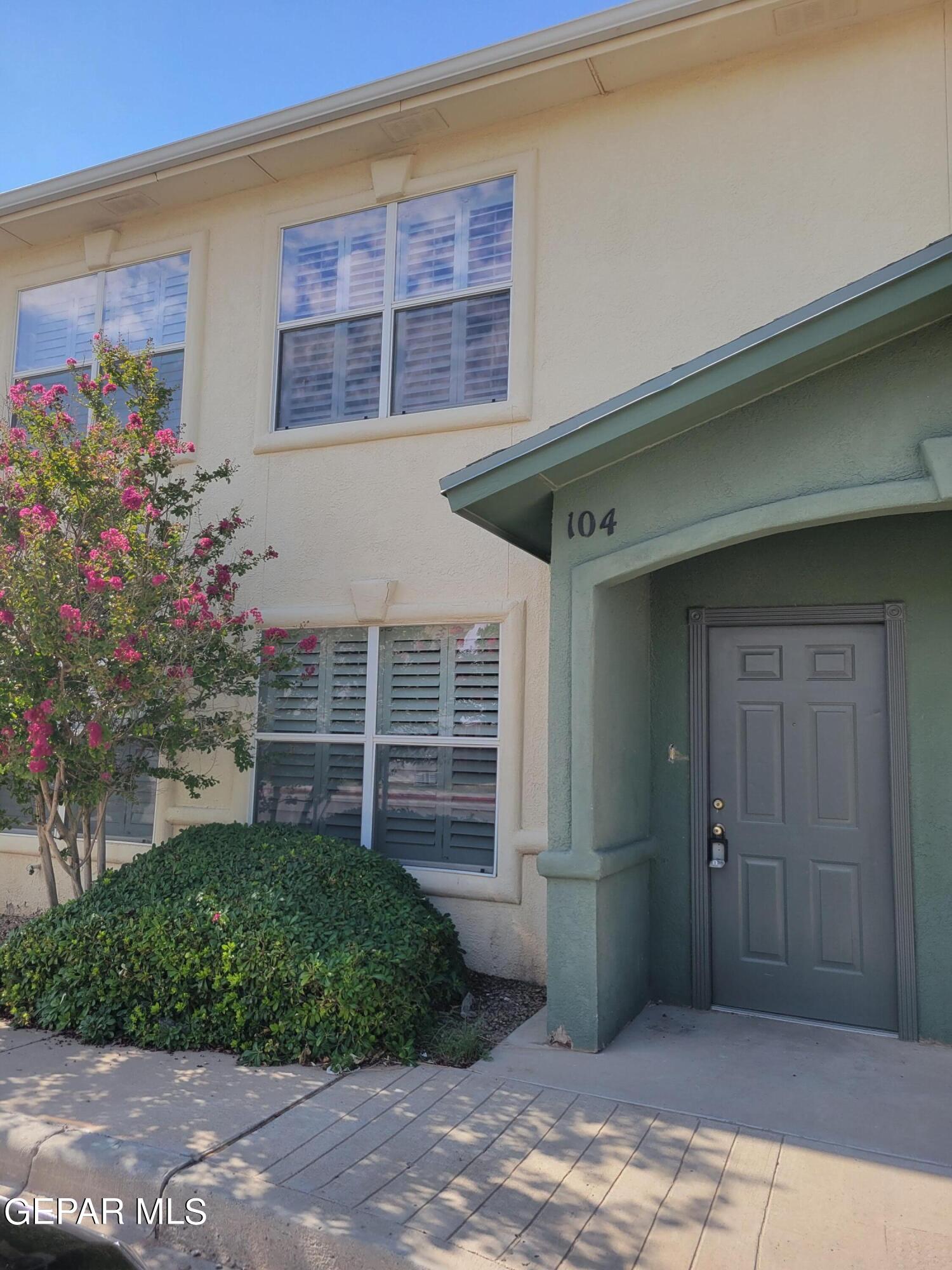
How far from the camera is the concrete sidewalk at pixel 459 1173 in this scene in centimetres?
328

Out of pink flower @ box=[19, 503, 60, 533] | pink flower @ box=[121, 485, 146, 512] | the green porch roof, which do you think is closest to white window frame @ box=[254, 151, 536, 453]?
pink flower @ box=[121, 485, 146, 512]

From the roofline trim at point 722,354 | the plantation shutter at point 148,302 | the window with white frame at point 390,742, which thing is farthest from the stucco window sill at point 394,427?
→ the roofline trim at point 722,354

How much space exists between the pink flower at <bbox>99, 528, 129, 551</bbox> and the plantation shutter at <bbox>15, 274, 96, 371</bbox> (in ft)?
11.8

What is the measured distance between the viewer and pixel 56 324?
9148mm

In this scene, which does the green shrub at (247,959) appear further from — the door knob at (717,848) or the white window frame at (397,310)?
the white window frame at (397,310)

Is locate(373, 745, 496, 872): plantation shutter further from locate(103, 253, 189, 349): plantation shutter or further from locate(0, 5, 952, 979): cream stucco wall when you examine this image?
locate(103, 253, 189, 349): plantation shutter

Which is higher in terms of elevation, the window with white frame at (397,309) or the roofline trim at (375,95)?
the roofline trim at (375,95)

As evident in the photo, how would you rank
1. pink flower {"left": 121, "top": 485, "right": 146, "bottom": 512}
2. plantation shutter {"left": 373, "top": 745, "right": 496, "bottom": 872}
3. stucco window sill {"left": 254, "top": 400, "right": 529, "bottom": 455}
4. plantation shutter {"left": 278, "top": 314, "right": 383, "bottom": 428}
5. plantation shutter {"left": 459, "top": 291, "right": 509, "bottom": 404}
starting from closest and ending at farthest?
pink flower {"left": 121, "top": 485, "right": 146, "bottom": 512}, plantation shutter {"left": 373, "top": 745, "right": 496, "bottom": 872}, stucco window sill {"left": 254, "top": 400, "right": 529, "bottom": 455}, plantation shutter {"left": 459, "top": 291, "right": 509, "bottom": 404}, plantation shutter {"left": 278, "top": 314, "right": 383, "bottom": 428}

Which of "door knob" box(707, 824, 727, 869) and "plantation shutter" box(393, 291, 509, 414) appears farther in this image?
"plantation shutter" box(393, 291, 509, 414)

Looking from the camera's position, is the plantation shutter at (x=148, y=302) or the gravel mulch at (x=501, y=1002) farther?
the plantation shutter at (x=148, y=302)

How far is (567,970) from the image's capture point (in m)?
5.14

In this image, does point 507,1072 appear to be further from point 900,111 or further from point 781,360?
point 900,111

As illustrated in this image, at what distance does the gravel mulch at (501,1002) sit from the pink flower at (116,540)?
3.64 m

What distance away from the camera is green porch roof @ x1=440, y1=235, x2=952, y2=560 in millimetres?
4227
